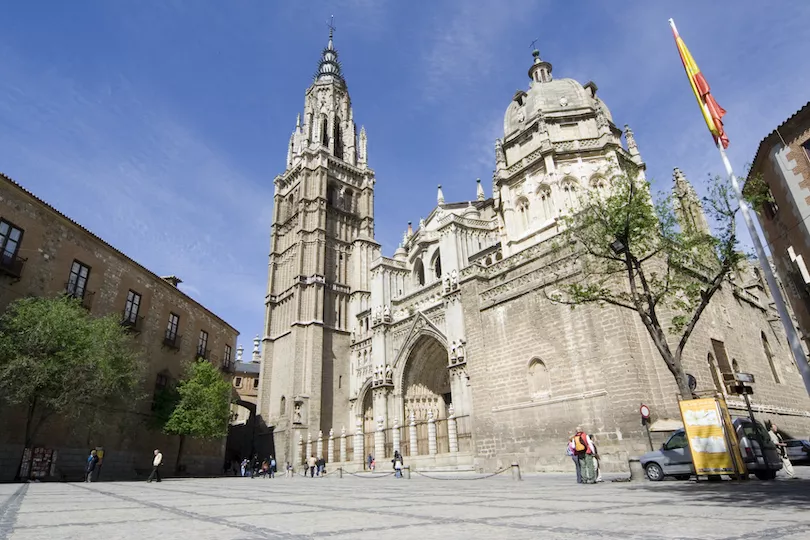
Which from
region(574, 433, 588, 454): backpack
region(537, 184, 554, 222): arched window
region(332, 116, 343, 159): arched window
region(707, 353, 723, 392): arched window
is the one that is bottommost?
region(574, 433, 588, 454): backpack

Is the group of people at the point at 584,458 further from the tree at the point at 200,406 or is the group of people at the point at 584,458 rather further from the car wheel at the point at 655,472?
the tree at the point at 200,406

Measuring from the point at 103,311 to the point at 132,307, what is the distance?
185cm

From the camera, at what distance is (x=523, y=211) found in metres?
25.4

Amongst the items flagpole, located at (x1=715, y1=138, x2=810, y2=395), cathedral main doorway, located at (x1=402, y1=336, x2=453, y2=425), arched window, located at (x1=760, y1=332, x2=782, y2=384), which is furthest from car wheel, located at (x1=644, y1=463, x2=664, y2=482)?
cathedral main doorway, located at (x1=402, y1=336, x2=453, y2=425)

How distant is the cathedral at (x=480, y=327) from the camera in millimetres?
16016

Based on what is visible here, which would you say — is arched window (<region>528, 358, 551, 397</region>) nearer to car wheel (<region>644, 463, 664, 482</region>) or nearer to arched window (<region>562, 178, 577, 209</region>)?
car wheel (<region>644, 463, 664, 482</region>)

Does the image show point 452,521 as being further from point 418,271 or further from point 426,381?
point 418,271

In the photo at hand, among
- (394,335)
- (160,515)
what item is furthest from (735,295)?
(160,515)

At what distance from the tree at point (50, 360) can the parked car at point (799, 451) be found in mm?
23404

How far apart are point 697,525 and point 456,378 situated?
811 inches

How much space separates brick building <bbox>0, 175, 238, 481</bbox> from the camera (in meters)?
16.6

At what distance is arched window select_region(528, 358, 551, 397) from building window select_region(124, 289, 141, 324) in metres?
17.6

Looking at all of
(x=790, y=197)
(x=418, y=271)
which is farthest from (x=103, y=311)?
(x=790, y=197)

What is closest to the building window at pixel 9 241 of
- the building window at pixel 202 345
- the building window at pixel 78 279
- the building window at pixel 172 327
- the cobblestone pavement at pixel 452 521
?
the building window at pixel 78 279
